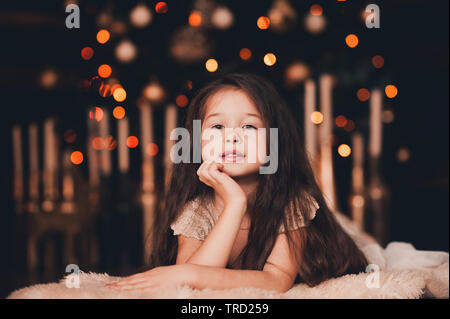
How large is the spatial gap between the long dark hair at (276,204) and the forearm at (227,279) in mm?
77

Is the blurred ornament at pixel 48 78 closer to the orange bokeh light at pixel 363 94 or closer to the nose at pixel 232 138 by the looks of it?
the orange bokeh light at pixel 363 94

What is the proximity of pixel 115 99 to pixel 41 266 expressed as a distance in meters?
1.07

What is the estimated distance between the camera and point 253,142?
0.90m

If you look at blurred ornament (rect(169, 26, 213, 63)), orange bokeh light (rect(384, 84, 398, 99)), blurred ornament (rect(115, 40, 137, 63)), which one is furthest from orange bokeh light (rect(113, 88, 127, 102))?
orange bokeh light (rect(384, 84, 398, 99))

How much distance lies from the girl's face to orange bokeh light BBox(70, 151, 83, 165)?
1934 millimetres

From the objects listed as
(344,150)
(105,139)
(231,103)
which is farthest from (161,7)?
(231,103)

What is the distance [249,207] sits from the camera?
38.6 inches

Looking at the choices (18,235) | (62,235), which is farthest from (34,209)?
(62,235)

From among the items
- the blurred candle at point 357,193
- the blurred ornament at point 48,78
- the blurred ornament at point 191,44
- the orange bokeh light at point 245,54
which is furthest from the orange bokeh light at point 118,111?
the blurred candle at point 357,193

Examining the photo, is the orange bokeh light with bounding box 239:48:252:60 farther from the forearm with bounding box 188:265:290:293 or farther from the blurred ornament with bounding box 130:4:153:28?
the forearm with bounding box 188:265:290:293

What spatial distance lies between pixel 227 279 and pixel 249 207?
0.81 ft

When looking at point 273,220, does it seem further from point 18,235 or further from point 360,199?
point 18,235

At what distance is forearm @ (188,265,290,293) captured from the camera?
730 millimetres

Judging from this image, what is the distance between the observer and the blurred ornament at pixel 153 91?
2684 millimetres
